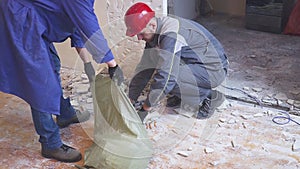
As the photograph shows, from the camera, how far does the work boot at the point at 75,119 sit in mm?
2252

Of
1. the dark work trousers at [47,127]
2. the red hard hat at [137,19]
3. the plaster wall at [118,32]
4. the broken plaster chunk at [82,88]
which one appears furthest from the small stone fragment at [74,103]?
the red hard hat at [137,19]

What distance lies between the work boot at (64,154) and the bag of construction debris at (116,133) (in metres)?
0.06

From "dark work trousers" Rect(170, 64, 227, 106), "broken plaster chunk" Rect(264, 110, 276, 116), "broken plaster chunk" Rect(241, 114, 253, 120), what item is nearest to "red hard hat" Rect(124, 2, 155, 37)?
"dark work trousers" Rect(170, 64, 227, 106)

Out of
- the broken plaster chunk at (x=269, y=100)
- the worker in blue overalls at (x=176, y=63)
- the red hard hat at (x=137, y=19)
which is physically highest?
the red hard hat at (x=137, y=19)

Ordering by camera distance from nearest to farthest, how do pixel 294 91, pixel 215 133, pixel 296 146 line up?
pixel 296 146 < pixel 215 133 < pixel 294 91

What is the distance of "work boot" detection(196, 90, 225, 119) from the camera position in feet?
7.61

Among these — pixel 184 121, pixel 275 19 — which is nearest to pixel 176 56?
pixel 184 121

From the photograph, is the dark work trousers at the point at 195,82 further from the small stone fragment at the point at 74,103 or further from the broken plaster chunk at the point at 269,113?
the small stone fragment at the point at 74,103

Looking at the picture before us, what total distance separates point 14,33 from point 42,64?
0.18 meters

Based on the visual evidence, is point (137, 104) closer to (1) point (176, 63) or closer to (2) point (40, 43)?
(1) point (176, 63)

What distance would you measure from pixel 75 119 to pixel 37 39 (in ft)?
2.34

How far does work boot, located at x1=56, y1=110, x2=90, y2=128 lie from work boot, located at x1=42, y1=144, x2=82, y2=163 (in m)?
0.28

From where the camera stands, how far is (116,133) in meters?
1.91

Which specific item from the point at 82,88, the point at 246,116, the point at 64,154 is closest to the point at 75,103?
the point at 82,88
